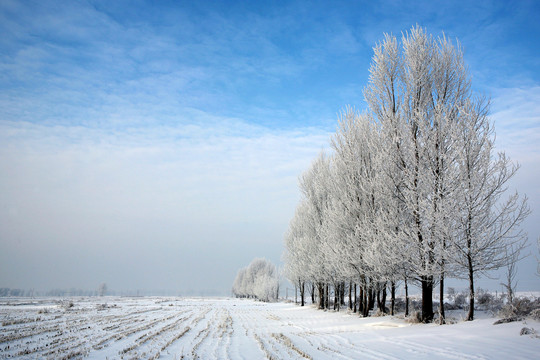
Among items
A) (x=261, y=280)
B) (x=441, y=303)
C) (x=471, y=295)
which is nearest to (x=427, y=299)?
(x=441, y=303)

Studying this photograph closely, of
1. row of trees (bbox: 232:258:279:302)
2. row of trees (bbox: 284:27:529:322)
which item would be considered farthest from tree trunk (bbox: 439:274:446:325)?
row of trees (bbox: 232:258:279:302)

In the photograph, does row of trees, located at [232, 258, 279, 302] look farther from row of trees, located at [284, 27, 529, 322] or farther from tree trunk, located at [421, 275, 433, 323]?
tree trunk, located at [421, 275, 433, 323]

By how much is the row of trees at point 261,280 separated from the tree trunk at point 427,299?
6381 centimetres

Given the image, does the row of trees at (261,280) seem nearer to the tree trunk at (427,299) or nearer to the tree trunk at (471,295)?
the tree trunk at (427,299)

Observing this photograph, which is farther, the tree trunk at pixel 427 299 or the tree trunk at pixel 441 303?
the tree trunk at pixel 427 299

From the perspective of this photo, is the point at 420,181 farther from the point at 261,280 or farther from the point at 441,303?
the point at 261,280

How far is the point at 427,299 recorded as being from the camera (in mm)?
12523

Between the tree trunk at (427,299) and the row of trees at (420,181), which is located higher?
the row of trees at (420,181)

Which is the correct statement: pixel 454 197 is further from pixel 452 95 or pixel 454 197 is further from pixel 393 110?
pixel 393 110

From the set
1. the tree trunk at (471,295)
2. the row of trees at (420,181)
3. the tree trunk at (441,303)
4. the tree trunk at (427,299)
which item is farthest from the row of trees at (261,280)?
the tree trunk at (471,295)

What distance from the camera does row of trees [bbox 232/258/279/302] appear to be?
74062 mm

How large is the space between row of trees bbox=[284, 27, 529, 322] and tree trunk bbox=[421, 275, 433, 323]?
4 cm

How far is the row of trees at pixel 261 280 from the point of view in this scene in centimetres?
7406

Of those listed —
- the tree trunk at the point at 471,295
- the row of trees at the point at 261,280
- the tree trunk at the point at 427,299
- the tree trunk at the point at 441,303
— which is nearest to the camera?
the tree trunk at the point at 471,295
